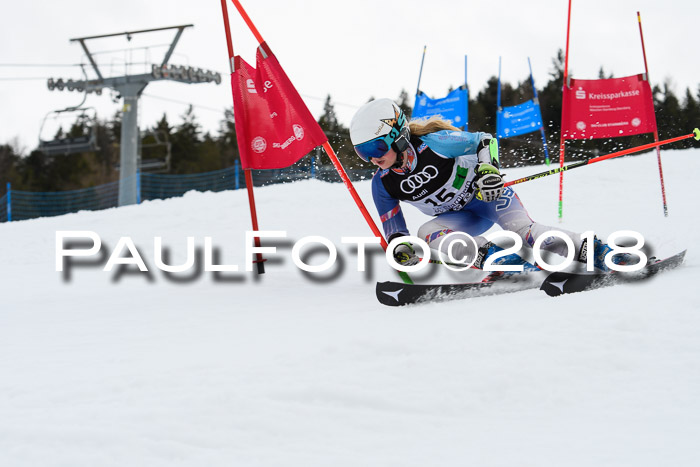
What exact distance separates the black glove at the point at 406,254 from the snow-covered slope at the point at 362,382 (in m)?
0.34

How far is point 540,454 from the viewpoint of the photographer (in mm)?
1511

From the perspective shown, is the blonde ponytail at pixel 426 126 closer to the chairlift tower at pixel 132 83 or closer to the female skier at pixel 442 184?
the female skier at pixel 442 184

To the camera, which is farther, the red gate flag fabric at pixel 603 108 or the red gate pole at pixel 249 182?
the red gate flag fabric at pixel 603 108

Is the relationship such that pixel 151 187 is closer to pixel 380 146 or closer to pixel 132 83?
pixel 132 83

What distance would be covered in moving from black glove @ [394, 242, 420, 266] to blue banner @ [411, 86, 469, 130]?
843 cm

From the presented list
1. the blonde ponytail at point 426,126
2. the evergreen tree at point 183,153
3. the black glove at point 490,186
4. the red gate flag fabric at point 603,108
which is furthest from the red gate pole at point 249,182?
the evergreen tree at point 183,153

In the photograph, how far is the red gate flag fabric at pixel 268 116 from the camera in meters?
4.95

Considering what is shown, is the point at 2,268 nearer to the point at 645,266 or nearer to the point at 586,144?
the point at 645,266

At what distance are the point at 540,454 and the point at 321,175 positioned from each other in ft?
48.5

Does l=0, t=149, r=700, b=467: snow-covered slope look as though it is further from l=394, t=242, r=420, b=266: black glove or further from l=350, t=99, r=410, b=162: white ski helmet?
l=350, t=99, r=410, b=162: white ski helmet

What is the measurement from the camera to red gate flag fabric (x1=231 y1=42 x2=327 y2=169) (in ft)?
16.2

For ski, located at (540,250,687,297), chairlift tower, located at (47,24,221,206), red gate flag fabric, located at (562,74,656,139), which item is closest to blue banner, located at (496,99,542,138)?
red gate flag fabric, located at (562,74,656,139)

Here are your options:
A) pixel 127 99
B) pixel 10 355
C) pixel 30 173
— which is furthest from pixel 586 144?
pixel 30 173

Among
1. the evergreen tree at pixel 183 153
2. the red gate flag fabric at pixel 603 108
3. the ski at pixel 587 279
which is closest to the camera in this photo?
the ski at pixel 587 279
